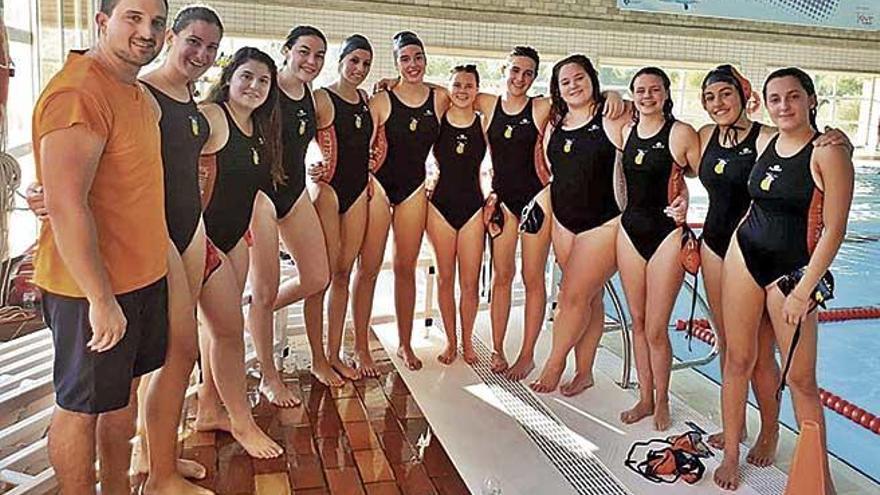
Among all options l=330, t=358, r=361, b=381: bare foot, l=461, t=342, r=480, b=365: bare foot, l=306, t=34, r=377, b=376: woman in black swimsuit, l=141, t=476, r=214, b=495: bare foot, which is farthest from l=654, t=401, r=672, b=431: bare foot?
l=141, t=476, r=214, b=495: bare foot

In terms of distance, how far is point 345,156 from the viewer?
330cm

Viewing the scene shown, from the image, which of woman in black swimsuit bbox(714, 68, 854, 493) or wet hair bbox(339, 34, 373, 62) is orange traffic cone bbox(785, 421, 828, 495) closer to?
woman in black swimsuit bbox(714, 68, 854, 493)

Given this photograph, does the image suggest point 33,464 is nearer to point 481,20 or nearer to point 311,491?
point 311,491

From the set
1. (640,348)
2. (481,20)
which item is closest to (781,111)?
(640,348)

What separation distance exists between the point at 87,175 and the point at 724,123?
2.02 meters

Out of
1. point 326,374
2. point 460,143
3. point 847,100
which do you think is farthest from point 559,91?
point 847,100

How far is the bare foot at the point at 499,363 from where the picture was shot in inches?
144

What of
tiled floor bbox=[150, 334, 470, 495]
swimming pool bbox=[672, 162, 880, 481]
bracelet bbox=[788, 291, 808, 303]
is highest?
bracelet bbox=[788, 291, 808, 303]

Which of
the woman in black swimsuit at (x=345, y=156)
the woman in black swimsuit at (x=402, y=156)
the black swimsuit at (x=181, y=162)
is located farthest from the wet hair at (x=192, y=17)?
the woman in black swimsuit at (x=402, y=156)

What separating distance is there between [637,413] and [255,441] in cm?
151

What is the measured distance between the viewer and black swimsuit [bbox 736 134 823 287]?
2.36 meters

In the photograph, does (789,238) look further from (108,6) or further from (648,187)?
(108,6)

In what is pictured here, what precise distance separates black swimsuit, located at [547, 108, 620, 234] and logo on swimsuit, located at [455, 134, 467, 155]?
1.38 ft

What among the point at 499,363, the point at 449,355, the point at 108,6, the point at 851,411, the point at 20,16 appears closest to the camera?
the point at 108,6
